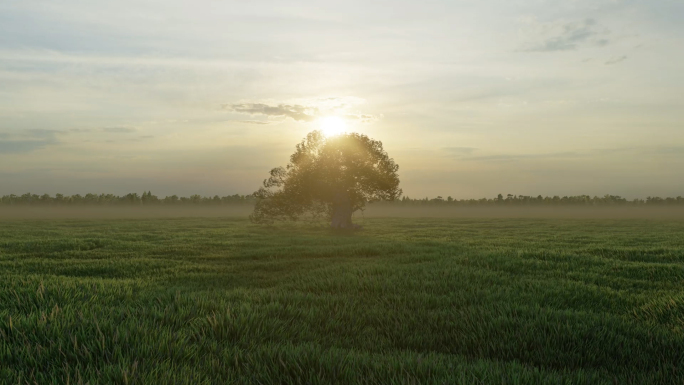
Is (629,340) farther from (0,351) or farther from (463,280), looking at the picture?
(0,351)

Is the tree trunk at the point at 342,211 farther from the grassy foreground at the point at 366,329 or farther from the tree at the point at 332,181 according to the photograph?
the grassy foreground at the point at 366,329

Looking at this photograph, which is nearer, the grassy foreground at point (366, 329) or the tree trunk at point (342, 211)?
the grassy foreground at point (366, 329)

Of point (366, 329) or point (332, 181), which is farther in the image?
point (332, 181)

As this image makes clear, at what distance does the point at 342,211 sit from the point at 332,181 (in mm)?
3005

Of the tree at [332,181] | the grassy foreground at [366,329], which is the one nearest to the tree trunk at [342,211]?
the tree at [332,181]

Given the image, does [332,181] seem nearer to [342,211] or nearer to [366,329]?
[342,211]

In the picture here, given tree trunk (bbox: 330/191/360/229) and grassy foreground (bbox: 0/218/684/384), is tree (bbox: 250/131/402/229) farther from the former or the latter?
grassy foreground (bbox: 0/218/684/384)

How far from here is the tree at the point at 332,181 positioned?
36.9 m

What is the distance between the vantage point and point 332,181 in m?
36.6

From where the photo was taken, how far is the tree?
36.9 meters

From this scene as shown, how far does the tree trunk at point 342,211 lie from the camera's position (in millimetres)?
37219

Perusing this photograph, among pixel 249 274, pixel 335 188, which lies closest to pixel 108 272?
pixel 249 274

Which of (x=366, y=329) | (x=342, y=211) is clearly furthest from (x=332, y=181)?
(x=366, y=329)

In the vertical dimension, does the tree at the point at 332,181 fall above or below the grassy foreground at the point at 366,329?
above
